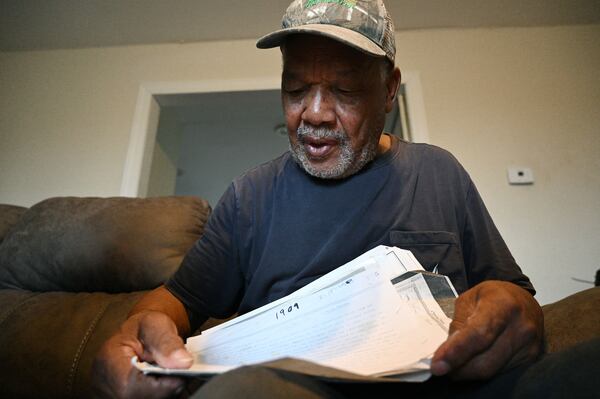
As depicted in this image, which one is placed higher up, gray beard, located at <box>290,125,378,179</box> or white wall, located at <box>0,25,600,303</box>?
white wall, located at <box>0,25,600,303</box>

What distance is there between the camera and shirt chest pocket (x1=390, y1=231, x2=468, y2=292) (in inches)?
24.7

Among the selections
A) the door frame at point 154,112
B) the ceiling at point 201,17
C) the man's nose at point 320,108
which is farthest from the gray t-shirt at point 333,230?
the ceiling at point 201,17

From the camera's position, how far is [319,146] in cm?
69

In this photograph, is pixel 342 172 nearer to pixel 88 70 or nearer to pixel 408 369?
pixel 408 369

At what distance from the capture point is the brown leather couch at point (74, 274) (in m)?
0.93

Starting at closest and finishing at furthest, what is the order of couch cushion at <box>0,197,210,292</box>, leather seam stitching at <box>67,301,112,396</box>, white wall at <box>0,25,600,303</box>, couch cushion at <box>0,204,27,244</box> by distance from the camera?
leather seam stitching at <box>67,301,112,396</box> → couch cushion at <box>0,197,210,292</box> → couch cushion at <box>0,204,27,244</box> → white wall at <box>0,25,600,303</box>

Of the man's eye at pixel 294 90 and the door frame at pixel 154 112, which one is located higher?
the door frame at pixel 154 112

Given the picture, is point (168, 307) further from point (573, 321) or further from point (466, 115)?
point (466, 115)

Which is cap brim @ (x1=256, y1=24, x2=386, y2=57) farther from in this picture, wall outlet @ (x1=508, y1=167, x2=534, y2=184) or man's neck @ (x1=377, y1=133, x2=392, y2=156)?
wall outlet @ (x1=508, y1=167, x2=534, y2=184)

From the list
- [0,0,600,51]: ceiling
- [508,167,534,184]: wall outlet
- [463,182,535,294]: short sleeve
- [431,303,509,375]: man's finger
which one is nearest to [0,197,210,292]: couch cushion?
[463,182,535,294]: short sleeve

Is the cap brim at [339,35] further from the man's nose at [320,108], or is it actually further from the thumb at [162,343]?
the thumb at [162,343]

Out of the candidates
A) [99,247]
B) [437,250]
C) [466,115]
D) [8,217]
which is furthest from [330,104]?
[466,115]

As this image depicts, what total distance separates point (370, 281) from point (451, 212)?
35 centimetres

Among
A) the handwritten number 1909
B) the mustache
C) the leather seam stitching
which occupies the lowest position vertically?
the leather seam stitching
